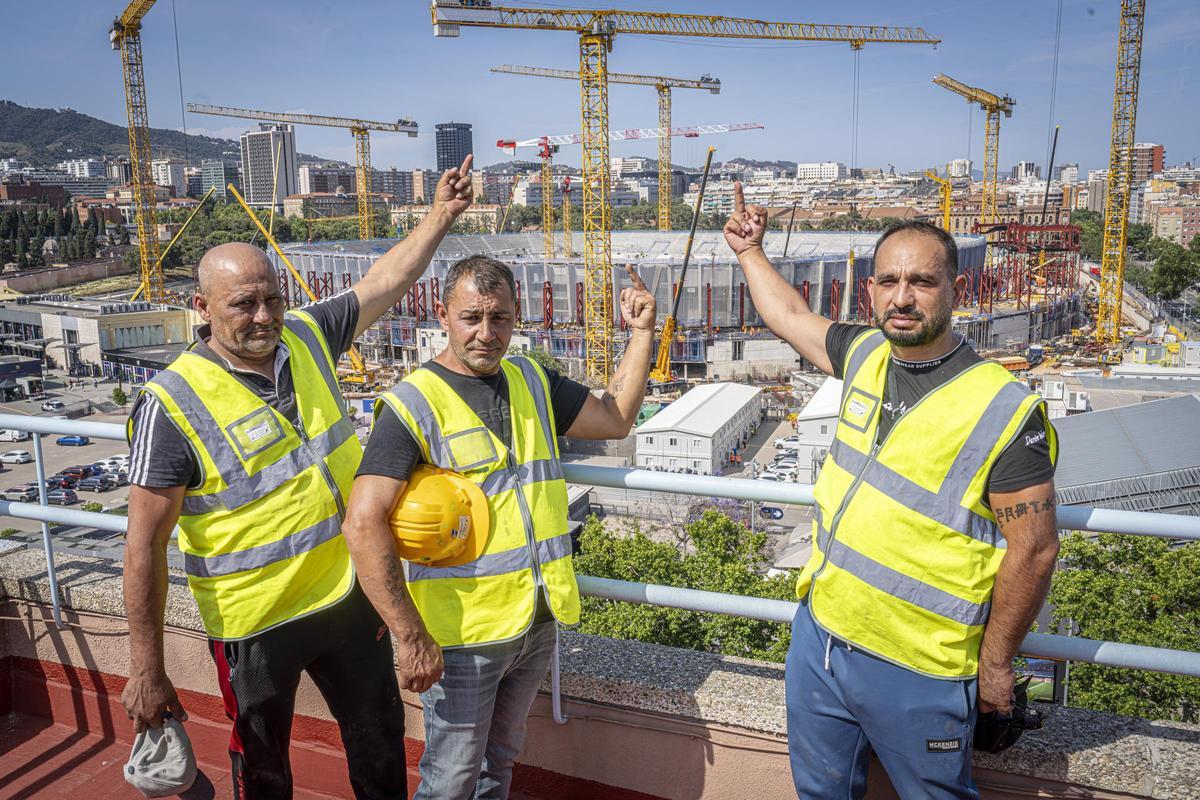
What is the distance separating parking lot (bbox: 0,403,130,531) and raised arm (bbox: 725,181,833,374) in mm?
21121

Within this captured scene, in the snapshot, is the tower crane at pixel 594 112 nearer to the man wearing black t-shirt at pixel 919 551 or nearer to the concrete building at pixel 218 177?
the man wearing black t-shirt at pixel 919 551

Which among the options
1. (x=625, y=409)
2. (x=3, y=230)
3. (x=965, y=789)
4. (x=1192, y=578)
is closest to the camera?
(x=965, y=789)

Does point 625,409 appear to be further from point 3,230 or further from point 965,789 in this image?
point 3,230

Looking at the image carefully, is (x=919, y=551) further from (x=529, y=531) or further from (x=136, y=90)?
(x=136, y=90)

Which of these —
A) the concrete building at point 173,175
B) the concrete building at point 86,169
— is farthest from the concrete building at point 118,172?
the concrete building at point 173,175

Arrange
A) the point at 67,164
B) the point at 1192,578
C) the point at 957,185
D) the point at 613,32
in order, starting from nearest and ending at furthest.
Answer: the point at 1192,578 → the point at 613,32 → the point at 957,185 → the point at 67,164

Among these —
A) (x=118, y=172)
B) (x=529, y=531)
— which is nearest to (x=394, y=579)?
(x=529, y=531)

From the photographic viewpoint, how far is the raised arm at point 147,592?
1524 mm

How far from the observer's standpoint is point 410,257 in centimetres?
213

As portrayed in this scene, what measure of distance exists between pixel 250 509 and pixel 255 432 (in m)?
0.14

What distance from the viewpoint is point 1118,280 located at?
3816 cm

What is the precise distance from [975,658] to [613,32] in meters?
35.2

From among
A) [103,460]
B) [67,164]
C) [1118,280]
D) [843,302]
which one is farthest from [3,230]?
[67,164]

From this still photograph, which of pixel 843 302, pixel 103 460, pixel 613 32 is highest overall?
pixel 613 32
